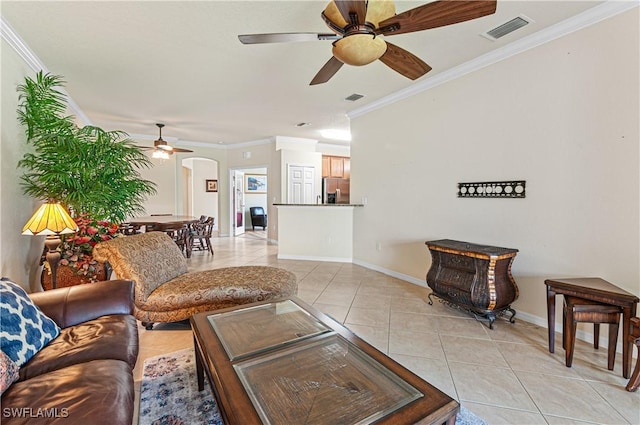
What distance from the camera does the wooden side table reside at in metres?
1.78

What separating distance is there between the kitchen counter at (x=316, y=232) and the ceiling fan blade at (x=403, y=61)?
281 centimetres

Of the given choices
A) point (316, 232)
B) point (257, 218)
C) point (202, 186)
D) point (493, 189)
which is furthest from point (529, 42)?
point (202, 186)

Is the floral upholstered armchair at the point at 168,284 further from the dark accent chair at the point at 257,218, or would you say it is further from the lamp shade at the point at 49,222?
the dark accent chair at the point at 257,218

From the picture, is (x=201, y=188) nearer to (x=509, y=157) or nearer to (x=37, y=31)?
(x=37, y=31)

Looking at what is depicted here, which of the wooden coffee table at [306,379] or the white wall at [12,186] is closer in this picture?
the wooden coffee table at [306,379]

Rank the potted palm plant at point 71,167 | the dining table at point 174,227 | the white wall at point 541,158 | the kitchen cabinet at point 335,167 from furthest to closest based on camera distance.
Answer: the kitchen cabinet at point 335,167 → the dining table at point 174,227 → the potted palm plant at point 71,167 → the white wall at point 541,158

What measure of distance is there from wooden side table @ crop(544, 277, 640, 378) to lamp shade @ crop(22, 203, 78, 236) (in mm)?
3867

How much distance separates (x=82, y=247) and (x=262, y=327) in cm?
229

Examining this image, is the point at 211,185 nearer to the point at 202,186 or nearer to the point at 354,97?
the point at 202,186

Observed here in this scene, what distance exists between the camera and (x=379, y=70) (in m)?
3.28

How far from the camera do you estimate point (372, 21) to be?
172 cm

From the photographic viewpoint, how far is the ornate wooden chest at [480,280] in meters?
2.52

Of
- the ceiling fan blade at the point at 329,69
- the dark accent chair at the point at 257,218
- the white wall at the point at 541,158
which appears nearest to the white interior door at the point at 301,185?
the white wall at the point at 541,158

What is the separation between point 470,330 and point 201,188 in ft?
33.4
